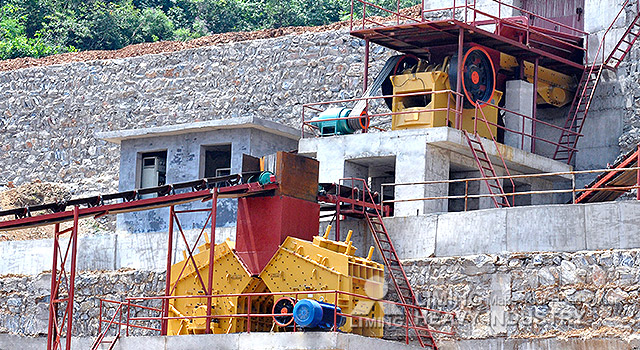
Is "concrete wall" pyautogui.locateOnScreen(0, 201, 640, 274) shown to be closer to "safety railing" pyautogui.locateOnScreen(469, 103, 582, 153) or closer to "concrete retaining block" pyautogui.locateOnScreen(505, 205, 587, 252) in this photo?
"concrete retaining block" pyautogui.locateOnScreen(505, 205, 587, 252)

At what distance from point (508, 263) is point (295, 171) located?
444 centimetres

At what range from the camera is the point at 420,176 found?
89.1ft

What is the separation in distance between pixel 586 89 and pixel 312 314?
12496 mm

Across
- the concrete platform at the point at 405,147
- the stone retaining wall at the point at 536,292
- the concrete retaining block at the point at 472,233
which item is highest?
the concrete platform at the point at 405,147

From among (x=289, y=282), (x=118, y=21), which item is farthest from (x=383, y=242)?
(x=118, y=21)

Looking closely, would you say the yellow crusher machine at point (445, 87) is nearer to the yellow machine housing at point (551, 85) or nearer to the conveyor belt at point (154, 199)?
the yellow machine housing at point (551, 85)

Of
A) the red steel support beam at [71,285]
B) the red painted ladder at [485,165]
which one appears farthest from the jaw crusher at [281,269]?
the red painted ladder at [485,165]

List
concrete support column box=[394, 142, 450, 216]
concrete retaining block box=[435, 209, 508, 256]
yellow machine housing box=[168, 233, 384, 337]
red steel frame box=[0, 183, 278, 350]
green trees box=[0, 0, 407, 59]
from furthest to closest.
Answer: green trees box=[0, 0, 407, 59] < concrete support column box=[394, 142, 450, 216] < concrete retaining block box=[435, 209, 508, 256] < red steel frame box=[0, 183, 278, 350] < yellow machine housing box=[168, 233, 384, 337]

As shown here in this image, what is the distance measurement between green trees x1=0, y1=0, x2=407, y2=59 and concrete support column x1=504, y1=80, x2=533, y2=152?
25.5 meters

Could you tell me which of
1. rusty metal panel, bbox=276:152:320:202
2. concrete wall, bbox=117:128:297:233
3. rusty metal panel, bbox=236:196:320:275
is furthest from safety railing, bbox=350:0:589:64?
rusty metal panel, bbox=236:196:320:275

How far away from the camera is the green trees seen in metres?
54.8

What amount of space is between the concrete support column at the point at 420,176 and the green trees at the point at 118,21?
2850cm

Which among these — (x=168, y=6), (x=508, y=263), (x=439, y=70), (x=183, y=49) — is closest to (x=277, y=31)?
(x=183, y=49)

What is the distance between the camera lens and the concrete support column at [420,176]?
27.1 meters
